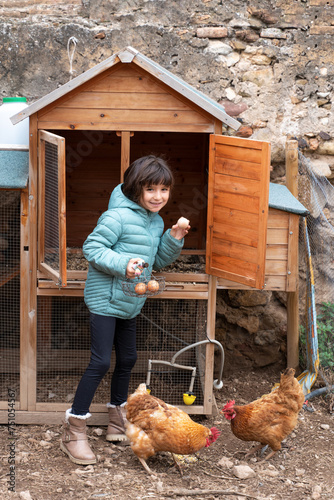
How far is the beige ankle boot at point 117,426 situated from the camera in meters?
3.88

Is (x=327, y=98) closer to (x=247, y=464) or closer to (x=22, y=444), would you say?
(x=247, y=464)

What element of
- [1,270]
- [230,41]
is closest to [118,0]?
[230,41]

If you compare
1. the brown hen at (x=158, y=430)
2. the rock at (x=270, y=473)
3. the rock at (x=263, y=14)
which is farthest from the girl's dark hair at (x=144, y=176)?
the rock at (x=263, y=14)

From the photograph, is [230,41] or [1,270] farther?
[230,41]

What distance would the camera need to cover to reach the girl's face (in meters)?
3.49

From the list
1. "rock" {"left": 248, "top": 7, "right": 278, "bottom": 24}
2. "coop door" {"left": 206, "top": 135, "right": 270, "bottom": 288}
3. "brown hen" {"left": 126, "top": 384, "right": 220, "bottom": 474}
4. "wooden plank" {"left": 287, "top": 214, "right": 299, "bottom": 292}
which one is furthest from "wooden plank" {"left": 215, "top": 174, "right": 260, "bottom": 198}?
"rock" {"left": 248, "top": 7, "right": 278, "bottom": 24}

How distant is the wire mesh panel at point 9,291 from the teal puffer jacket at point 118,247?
939 millimetres

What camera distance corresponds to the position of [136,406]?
3414 mm

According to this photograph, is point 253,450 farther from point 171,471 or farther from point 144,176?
point 144,176

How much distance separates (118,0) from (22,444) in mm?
3511

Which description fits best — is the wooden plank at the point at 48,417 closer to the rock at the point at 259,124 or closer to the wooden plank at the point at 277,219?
the wooden plank at the point at 277,219

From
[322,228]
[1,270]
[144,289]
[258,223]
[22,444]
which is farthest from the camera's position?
[322,228]

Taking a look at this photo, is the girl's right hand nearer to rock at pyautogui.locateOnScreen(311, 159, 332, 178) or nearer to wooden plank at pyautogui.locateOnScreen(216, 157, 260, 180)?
wooden plank at pyautogui.locateOnScreen(216, 157, 260, 180)

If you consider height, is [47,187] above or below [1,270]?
above
